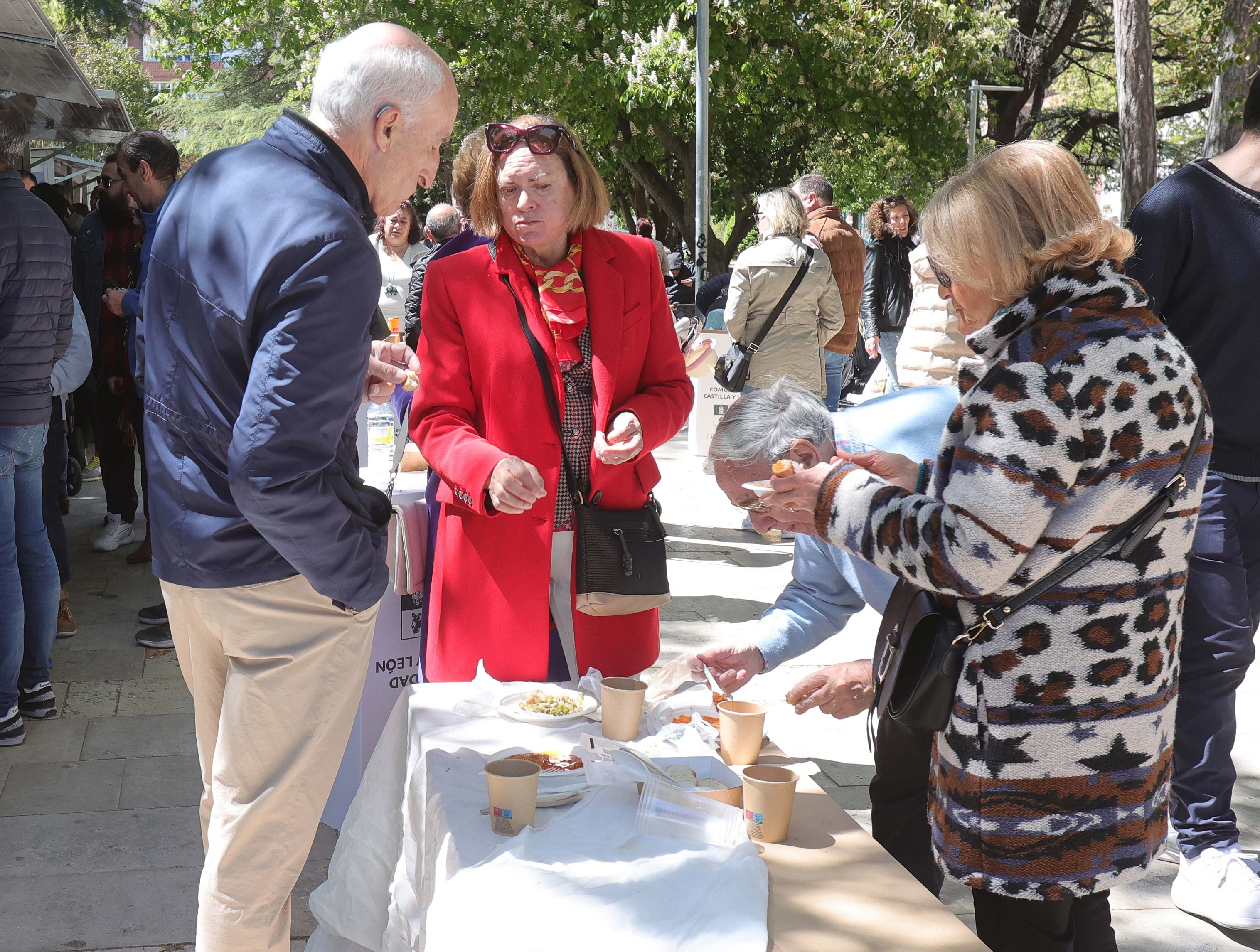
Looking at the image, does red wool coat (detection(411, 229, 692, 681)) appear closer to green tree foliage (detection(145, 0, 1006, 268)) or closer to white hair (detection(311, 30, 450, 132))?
white hair (detection(311, 30, 450, 132))

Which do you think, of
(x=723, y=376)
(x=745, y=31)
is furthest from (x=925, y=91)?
(x=723, y=376)

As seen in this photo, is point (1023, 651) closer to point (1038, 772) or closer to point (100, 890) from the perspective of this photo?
point (1038, 772)

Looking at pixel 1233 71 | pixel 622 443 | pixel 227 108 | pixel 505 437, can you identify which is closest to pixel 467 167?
pixel 505 437

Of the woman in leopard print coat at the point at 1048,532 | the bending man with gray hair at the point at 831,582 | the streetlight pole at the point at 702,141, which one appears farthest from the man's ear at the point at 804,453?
the streetlight pole at the point at 702,141

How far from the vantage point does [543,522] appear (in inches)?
96.4

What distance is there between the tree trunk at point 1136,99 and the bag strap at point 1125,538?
26.8 ft

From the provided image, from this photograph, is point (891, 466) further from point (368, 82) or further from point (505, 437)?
point (368, 82)

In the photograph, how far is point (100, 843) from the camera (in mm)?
3252

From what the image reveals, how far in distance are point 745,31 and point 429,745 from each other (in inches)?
595

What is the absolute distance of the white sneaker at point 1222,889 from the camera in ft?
9.04

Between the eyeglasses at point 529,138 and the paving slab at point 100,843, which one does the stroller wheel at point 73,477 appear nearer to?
the paving slab at point 100,843

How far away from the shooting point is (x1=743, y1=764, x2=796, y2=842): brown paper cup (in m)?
1.64

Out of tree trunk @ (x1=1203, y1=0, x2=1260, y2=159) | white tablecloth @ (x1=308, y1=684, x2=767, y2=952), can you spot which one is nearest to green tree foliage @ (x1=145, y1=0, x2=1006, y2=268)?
tree trunk @ (x1=1203, y1=0, x2=1260, y2=159)

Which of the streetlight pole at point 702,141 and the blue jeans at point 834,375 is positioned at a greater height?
the streetlight pole at point 702,141
